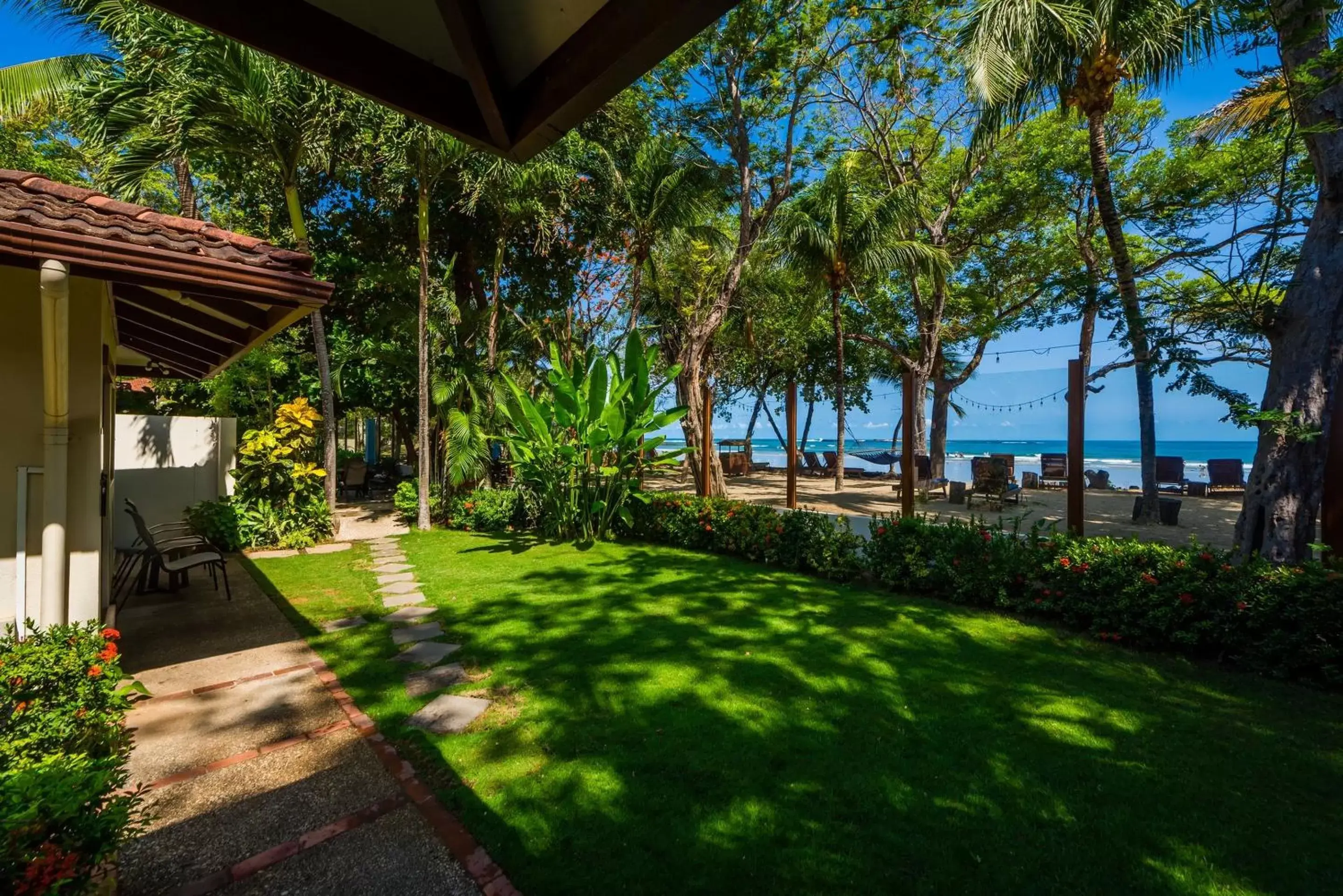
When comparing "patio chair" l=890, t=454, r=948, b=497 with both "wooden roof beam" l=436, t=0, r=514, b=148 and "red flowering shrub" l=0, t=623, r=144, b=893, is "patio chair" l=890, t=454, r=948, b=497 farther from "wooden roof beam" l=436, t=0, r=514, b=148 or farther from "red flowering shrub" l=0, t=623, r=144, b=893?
"red flowering shrub" l=0, t=623, r=144, b=893

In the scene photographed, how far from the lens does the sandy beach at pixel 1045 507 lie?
401 inches

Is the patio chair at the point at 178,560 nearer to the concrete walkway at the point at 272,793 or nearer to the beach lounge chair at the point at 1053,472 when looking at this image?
the concrete walkway at the point at 272,793

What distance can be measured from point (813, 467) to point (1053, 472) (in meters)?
9.09

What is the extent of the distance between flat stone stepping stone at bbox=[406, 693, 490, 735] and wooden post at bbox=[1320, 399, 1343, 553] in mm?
7126

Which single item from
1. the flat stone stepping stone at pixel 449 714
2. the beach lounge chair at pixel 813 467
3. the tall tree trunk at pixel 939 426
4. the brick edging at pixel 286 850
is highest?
the tall tree trunk at pixel 939 426

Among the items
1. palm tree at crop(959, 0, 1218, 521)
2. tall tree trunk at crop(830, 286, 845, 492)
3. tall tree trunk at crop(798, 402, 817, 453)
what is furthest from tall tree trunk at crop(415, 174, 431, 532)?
tall tree trunk at crop(798, 402, 817, 453)

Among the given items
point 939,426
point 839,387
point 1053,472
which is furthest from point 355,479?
point 1053,472

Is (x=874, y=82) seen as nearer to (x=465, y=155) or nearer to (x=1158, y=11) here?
(x=1158, y=11)

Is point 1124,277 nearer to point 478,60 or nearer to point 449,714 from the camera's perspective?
point 478,60

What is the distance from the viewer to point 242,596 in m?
6.75

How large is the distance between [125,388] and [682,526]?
1436 cm

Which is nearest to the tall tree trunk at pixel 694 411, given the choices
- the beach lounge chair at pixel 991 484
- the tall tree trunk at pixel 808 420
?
the beach lounge chair at pixel 991 484

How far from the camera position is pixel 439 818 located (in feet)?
9.11

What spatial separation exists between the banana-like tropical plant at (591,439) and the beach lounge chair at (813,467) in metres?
15.7
